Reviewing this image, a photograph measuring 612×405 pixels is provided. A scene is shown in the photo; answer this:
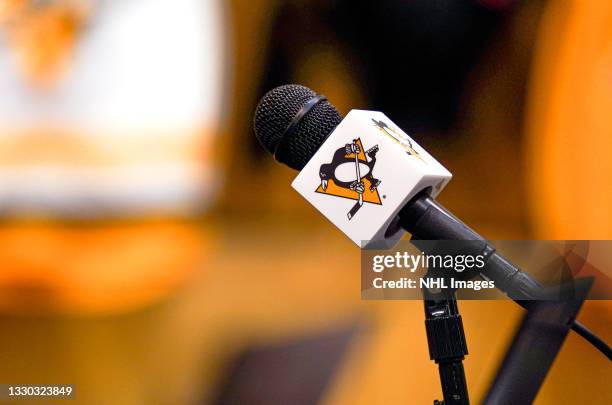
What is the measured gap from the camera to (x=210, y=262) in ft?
5.06

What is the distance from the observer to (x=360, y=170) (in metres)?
0.61

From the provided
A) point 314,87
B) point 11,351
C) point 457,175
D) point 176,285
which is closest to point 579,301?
point 457,175

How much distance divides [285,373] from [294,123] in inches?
41.9

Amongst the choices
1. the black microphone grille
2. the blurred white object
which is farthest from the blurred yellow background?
the black microphone grille

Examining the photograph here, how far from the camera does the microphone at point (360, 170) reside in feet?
1.78

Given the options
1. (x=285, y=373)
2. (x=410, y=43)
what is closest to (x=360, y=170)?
(x=410, y=43)

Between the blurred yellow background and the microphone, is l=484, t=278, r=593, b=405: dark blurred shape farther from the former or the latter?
the blurred yellow background

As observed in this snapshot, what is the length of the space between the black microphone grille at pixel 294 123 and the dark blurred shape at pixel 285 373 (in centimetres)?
96

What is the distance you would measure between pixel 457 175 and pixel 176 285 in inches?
30.2

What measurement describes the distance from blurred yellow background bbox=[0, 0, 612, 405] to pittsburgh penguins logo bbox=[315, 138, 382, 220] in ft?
2.93

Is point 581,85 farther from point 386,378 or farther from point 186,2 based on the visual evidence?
point 186,2

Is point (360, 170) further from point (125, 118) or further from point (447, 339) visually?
point (125, 118)

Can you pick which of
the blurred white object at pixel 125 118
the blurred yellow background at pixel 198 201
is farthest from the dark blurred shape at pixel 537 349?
the blurred white object at pixel 125 118

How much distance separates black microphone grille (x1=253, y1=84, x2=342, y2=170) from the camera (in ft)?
2.07
